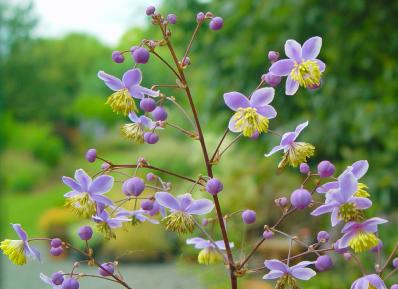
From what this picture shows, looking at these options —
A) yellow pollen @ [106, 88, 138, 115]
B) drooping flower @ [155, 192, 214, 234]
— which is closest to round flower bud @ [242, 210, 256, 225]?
drooping flower @ [155, 192, 214, 234]

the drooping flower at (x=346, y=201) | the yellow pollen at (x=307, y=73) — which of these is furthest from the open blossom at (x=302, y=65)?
the drooping flower at (x=346, y=201)

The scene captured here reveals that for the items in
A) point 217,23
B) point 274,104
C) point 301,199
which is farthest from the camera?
point 274,104

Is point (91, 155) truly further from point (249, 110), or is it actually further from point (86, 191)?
point (249, 110)

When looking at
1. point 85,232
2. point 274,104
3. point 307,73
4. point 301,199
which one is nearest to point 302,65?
point 307,73

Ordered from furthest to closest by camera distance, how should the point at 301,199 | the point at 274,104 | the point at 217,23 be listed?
the point at 274,104 → the point at 217,23 → the point at 301,199

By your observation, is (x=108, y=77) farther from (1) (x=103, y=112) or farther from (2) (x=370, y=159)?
(1) (x=103, y=112)

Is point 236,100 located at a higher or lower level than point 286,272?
higher

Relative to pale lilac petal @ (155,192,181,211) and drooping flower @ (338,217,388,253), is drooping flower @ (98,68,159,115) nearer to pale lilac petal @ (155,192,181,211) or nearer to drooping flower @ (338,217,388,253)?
pale lilac petal @ (155,192,181,211)
